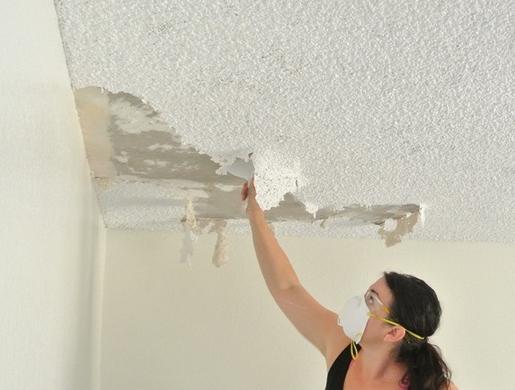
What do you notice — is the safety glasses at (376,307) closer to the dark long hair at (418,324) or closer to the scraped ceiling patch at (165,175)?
the dark long hair at (418,324)

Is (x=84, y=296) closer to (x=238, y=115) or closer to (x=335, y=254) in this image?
(x=238, y=115)

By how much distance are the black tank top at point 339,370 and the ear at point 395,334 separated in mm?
135

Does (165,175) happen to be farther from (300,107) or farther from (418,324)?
(418,324)

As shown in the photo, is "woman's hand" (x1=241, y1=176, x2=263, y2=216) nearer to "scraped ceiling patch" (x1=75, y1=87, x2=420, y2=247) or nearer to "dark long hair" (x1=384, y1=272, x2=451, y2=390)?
"scraped ceiling patch" (x1=75, y1=87, x2=420, y2=247)

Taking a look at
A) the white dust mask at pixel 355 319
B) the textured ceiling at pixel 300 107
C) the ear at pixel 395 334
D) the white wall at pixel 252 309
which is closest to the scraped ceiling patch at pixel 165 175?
the textured ceiling at pixel 300 107

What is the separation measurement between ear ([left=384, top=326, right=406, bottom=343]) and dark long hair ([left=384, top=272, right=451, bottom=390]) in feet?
0.06

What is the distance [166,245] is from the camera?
7.78 ft

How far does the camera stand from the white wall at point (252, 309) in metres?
2.22

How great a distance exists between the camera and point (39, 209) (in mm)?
1144

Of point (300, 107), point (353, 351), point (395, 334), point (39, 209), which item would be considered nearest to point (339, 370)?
point (353, 351)

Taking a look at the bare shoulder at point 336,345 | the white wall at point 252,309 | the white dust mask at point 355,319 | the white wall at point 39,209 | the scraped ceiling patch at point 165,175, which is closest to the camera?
the white wall at point 39,209

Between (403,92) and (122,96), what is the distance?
667mm

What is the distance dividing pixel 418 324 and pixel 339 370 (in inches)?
10.1

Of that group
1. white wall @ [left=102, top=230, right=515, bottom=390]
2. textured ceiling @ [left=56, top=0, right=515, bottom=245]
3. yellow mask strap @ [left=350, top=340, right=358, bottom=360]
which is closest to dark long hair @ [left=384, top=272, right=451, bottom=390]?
yellow mask strap @ [left=350, top=340, right=358, bottom=360]
